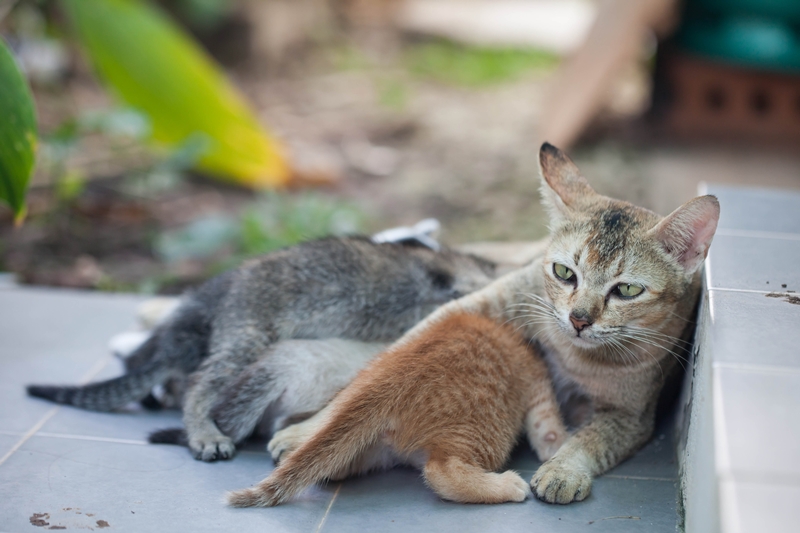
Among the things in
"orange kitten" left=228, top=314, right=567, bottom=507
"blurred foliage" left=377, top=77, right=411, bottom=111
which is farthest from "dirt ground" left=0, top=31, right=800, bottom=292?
"orange kitten" left=228, top=314, right=567, bottom=507

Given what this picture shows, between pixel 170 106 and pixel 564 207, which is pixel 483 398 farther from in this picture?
pixel 170 106

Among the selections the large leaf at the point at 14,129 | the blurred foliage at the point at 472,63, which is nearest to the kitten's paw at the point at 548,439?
the large leaf at the point at 14,129

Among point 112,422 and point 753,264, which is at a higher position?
point 753,264

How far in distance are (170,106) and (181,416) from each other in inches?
115

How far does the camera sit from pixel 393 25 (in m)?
9.71

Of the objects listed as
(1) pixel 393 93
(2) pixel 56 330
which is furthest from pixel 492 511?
(1) pixel 393 93

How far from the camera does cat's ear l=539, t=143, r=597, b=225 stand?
2990mm

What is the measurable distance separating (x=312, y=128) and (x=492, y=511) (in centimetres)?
540

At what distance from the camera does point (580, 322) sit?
8.73 feet

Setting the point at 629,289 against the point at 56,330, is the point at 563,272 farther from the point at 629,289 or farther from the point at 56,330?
the point at 56,330

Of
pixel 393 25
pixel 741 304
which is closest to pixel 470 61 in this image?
pixel 393 25

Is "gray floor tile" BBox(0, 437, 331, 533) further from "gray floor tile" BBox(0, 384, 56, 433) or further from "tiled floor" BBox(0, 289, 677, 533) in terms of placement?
"gray floor tile" BBox(0, 384, 56, 433)

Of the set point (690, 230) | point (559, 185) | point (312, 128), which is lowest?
point (690, 230)

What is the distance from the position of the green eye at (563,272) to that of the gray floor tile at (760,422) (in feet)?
2.65
